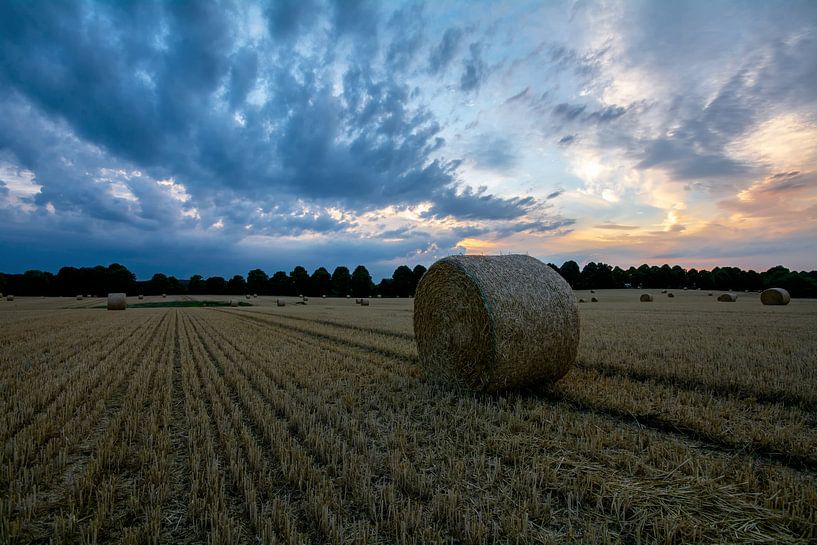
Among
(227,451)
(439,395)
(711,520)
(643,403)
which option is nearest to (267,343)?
(439,395)

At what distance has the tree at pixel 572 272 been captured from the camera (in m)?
73.8

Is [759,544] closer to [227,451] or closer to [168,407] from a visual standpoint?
[227,451]

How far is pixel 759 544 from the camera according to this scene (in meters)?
2.38

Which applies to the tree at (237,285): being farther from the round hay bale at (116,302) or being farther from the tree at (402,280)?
the round hay bale at (116,302)

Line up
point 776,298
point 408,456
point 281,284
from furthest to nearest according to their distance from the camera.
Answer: point 281,284, point 776,298, point 408,456

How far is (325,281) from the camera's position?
80.9m

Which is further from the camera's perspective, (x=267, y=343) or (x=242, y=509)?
(x=267, y=343)

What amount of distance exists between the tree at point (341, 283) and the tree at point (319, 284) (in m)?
1.61

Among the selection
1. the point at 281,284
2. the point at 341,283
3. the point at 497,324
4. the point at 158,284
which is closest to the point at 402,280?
the point at 341,283

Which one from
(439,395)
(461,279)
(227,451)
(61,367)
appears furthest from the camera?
(61,367)

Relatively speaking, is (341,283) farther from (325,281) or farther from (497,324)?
(497,324)

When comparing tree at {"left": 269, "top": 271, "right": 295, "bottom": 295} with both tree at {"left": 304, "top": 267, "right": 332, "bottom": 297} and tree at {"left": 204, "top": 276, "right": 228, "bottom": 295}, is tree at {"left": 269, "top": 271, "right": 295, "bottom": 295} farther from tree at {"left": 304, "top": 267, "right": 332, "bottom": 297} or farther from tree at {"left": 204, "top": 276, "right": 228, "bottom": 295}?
tree at {"left": 204, "top": 276, "right": 228, "bottom": 295}

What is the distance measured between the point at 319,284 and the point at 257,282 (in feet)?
45.6

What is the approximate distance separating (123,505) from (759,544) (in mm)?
4203
